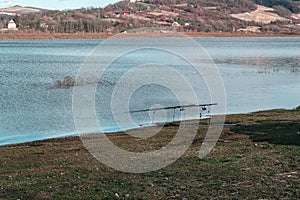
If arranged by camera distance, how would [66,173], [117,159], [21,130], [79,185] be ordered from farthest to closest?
[21,130]
[117,159]
[66,173]
[79,185]

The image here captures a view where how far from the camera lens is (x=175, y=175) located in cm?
1414

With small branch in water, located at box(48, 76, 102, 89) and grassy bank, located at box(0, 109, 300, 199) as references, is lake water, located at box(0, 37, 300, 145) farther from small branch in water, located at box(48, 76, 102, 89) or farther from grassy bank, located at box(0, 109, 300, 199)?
grassy bank, located at box(0, 109, 300, 199)

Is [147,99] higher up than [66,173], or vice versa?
[66,173]

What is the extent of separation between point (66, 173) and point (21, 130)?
678 inches

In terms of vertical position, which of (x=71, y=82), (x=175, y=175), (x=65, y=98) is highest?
(x=175, y=175)

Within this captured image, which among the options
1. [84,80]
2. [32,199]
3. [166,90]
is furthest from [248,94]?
[32,199]

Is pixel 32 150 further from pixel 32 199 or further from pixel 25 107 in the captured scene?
pixel 25 107

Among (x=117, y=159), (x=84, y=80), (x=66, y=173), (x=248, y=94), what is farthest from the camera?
(x=84, y=80)

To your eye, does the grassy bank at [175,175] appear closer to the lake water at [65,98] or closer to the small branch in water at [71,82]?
the lake water at [65,98]

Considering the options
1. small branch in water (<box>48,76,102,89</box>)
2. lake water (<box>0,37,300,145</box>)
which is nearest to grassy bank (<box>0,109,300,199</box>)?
lake water (<box>0,37,300,145</box>)

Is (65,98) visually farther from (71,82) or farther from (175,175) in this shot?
(175,175)

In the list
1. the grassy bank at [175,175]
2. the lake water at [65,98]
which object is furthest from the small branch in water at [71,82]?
the grassy bank at [175,175]

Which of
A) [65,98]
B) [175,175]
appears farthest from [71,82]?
[175,175]

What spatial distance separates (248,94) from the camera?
169ft
